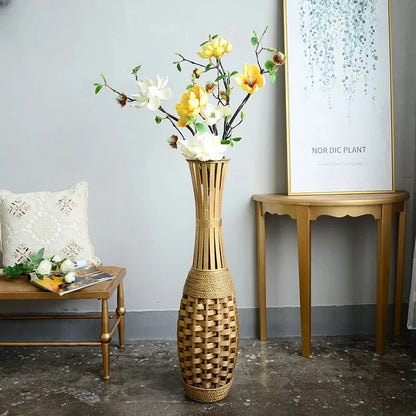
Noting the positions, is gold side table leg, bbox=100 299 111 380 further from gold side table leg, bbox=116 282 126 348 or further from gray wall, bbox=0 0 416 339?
gray wall, bbox=0 0 416 339

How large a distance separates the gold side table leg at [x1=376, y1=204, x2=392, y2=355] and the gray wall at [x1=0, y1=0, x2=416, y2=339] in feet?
1.12

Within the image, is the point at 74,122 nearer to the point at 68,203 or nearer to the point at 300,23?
the point at 68,203

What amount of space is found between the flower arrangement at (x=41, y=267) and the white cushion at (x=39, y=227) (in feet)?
0.26

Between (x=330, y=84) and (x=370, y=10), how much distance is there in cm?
43

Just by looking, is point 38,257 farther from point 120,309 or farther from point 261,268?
point 261,268

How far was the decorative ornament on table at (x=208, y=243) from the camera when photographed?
1.88 m

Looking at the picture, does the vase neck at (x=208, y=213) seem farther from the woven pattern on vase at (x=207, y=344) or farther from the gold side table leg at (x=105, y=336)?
the gold side table leg at (x=105, y=336)

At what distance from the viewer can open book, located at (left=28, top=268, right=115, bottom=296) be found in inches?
83.7

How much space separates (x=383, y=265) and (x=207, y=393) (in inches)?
40.7

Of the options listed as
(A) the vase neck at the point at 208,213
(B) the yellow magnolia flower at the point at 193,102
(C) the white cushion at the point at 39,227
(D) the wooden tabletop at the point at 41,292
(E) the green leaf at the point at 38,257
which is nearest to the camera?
(B) the yellow magnolia flower at the point at 193,102

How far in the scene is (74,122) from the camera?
2.60 meters

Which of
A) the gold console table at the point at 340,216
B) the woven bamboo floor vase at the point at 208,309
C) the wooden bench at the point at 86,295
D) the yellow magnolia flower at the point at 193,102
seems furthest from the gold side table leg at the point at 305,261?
the wooden bench at the point at 86,295

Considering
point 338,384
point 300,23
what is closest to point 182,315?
point 338,384

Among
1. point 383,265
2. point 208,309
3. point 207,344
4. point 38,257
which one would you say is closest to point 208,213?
point 208,309
